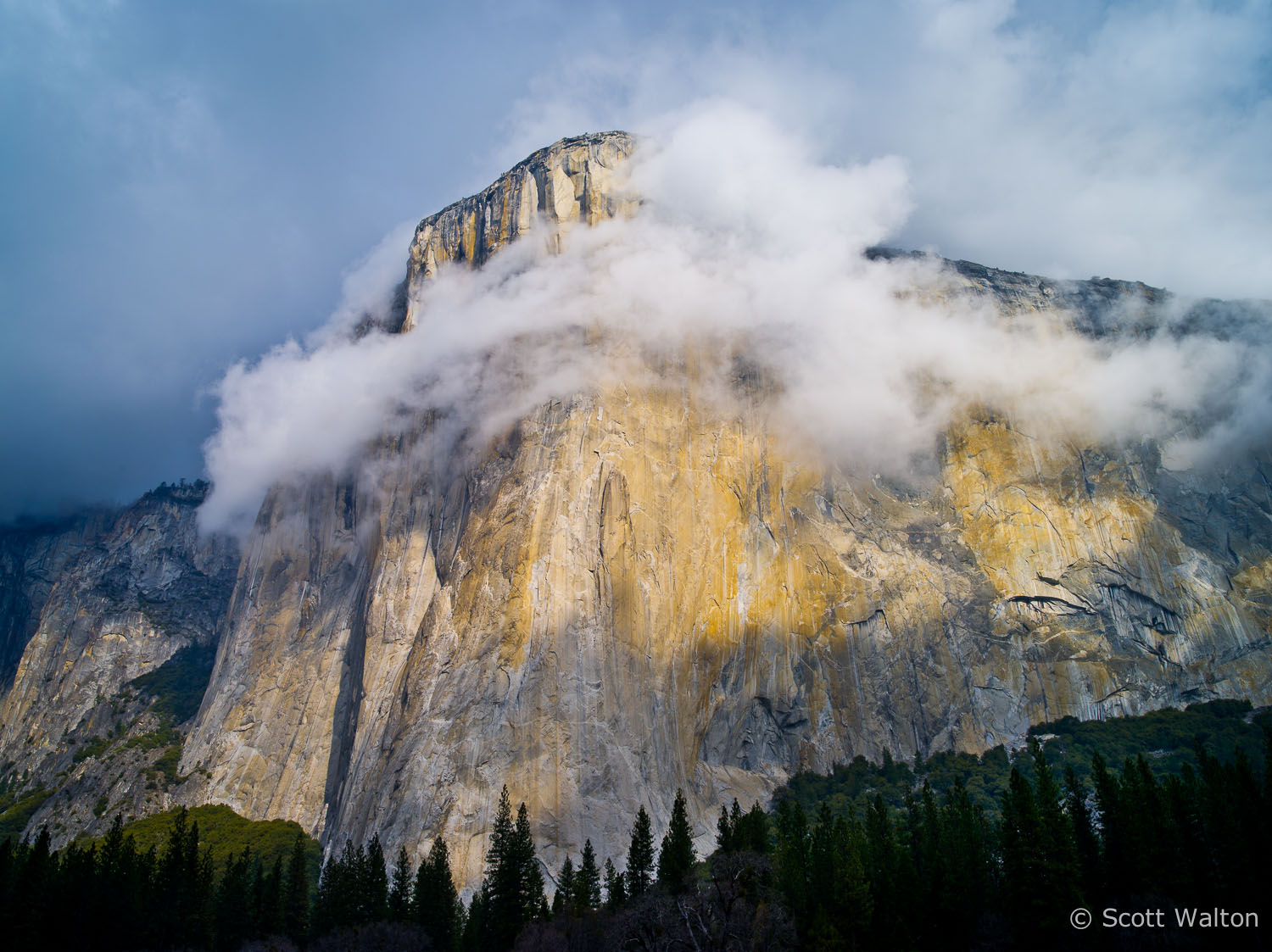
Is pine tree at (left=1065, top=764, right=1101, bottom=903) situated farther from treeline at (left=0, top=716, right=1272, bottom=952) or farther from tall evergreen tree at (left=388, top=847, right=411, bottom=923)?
tall evergreen tree at (left=388, top=847, right=411, bottom=923)

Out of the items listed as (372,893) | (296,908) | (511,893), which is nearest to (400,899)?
(372,893)

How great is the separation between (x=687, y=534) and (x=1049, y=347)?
46.2 m

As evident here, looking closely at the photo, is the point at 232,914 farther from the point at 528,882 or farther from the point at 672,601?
the point at 672,601

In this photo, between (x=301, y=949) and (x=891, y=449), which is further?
(x=891, y=449)

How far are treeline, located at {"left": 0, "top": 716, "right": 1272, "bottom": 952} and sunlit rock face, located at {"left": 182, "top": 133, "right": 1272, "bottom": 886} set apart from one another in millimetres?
12808

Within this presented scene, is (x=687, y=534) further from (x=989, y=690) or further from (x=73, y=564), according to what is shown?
(x=73, y=564)

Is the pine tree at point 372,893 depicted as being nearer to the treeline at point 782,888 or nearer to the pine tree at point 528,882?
the treeline at point 782,888

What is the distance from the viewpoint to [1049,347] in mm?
97812

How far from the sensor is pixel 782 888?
43938mm

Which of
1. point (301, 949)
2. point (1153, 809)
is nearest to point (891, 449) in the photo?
point (1153, 809)

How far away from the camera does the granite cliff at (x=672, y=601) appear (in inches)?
2689

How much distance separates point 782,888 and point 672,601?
33.9 m


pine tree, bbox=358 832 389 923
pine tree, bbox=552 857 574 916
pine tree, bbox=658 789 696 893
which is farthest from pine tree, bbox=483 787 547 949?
pine tree, bbox=658 789 696 893

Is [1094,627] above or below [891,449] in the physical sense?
below
